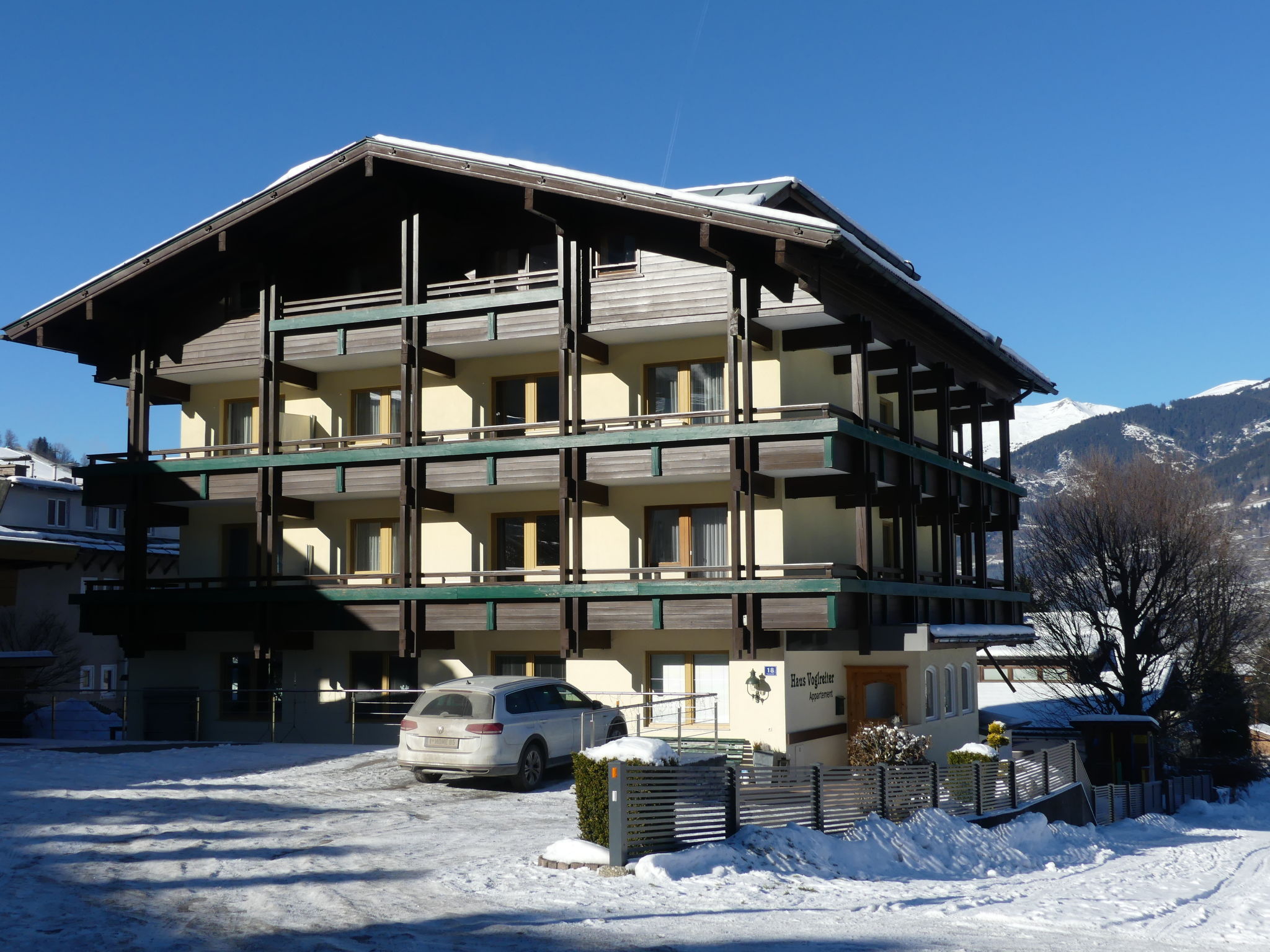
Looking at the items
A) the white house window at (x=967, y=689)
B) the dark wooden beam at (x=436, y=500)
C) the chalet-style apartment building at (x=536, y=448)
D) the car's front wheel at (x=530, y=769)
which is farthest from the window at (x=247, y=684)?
the white house window at (x=967, y=689)

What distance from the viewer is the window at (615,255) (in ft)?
97.4

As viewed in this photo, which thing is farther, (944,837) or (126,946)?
(944,837)

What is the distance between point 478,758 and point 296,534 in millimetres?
15178

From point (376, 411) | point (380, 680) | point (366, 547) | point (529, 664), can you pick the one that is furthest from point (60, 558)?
point (529, 664)

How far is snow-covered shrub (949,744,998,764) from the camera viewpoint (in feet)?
88.2

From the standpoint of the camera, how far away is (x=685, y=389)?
30.0m

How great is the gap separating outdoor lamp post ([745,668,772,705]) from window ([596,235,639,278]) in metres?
9.64

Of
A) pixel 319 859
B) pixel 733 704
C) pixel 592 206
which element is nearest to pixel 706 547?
pixel 733 704

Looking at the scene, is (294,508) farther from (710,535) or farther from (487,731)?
(487,731)

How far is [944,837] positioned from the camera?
2133 centimetres

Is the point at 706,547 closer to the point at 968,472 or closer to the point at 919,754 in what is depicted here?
the point at 919,754

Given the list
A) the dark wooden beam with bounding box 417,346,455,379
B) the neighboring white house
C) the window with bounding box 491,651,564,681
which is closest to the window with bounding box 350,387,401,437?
the dark wooden beam with bounding box 417,346,455,379

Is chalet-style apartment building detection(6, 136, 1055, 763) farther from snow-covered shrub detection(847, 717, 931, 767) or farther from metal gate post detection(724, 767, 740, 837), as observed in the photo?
metal gate post detection(724, 767, 740, 837)

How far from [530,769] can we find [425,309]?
13474mm
